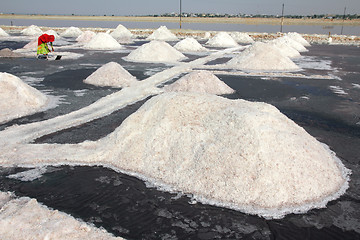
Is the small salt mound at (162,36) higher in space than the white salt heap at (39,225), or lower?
higher

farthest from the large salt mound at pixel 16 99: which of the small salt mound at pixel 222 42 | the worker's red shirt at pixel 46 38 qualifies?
the small salt mound at pixel 222 42

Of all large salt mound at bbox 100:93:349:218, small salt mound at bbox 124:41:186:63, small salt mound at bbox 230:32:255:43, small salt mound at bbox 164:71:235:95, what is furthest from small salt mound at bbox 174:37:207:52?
large salt mound at bbox 100:93:349:218

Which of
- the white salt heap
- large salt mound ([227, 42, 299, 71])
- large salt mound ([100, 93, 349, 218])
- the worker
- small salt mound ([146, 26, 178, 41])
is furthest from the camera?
small salt mound ([146, 26, 178, 41])

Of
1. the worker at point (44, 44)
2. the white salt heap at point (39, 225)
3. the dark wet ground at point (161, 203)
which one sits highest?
the worker at point (44, 44)

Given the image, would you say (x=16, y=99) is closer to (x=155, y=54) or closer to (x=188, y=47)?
→ (x=155, y=54)

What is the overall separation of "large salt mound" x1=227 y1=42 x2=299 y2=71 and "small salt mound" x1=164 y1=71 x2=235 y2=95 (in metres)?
5.77

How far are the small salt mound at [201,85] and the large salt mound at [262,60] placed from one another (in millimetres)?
5768

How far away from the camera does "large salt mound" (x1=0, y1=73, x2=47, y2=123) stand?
923 cm

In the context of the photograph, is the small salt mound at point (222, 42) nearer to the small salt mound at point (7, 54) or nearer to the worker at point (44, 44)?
the worker at point (44, 44)

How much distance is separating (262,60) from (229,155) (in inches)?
509

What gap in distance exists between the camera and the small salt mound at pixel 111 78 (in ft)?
42.2

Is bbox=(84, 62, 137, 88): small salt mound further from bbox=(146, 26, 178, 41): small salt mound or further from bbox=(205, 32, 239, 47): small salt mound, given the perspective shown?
bbox=(146, 26, 178, 41): small salt mound

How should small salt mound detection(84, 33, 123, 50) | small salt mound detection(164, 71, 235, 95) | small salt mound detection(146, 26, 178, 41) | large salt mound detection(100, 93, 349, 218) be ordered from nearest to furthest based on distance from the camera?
large salt mound detection(100, 93, 349, 218), small salt mound detection(164, 71, 235, 95), small salt mound detection(84, 33, 123, 50), small salt mound detection(146, 26, 178, 41)

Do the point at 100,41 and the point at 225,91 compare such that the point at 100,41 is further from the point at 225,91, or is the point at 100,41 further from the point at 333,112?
the point at 333,112
